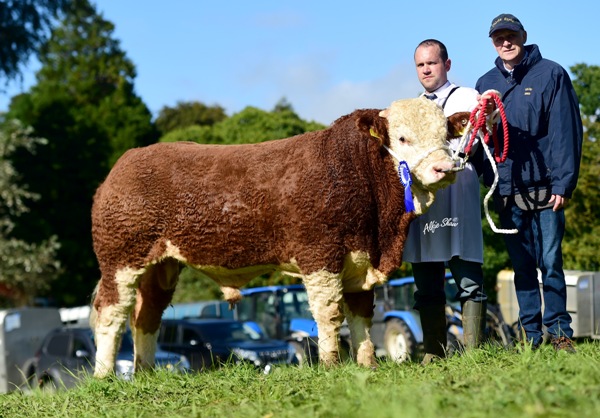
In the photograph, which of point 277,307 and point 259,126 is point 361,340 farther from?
point 259,126

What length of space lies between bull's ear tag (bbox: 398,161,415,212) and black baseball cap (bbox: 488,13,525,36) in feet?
4.07

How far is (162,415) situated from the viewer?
495 centimetres

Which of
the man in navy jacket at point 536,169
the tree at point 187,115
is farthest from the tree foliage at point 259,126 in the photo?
the man in navy jacket at point 536,169

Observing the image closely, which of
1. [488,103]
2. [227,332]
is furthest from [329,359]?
[227,332]

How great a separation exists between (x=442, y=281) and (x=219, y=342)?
37.8 feet

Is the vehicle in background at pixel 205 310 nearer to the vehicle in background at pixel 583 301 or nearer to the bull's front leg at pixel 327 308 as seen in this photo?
the vehicle in background at pixel 583 301

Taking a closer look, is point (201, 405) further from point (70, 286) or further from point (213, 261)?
point (70, 286)

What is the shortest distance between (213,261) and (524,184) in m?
2.37

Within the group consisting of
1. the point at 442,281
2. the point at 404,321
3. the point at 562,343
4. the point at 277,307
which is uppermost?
the point at 442,281

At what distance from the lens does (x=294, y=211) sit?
608cm

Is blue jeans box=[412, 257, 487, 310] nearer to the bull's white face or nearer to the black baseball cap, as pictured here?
the bull's white face

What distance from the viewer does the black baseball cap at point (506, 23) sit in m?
6.26

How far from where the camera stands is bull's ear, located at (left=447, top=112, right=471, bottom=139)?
20.4 feet

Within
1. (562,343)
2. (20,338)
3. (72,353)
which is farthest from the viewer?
(20,338)
